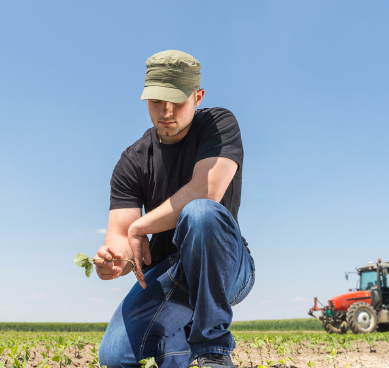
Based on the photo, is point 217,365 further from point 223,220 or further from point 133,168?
point 133,168

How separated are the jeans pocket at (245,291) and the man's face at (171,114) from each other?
1112 mm

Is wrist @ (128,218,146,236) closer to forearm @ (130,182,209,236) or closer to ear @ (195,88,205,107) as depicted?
forearm @ (130,182,209,236)

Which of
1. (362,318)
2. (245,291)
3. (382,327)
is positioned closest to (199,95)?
(245,291)

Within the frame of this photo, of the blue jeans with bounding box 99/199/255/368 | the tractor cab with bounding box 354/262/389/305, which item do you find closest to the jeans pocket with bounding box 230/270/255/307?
the blue jeans with bounding box 99/199/255/368

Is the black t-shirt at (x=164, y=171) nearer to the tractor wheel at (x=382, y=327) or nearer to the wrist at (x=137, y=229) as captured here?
the wrist at (x=137, y=229)

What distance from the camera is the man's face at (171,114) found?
2.37m

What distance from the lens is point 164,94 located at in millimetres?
2295

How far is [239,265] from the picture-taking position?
7.55 ft

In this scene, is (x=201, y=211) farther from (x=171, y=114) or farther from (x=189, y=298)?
(x=171, y=114)

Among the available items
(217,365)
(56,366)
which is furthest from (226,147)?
(56,366)

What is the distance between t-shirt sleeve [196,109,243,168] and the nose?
0.32 metres

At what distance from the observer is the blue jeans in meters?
1.98

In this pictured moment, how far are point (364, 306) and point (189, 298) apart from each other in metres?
11.0

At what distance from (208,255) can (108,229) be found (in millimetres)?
984
